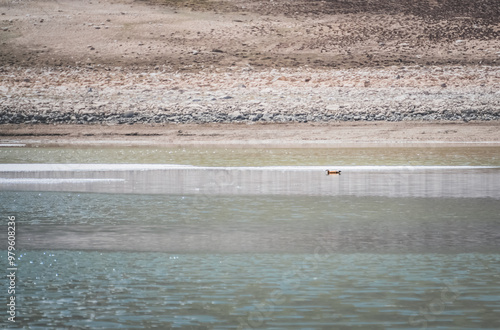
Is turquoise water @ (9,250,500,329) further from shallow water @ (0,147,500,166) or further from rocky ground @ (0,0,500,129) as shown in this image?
rocky ground @ (0,0,500,129)

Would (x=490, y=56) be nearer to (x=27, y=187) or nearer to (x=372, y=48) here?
(x=372, y=48)

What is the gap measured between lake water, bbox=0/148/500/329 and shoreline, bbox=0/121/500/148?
27.5 ft

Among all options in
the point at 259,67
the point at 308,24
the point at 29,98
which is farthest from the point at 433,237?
the point at 308,24

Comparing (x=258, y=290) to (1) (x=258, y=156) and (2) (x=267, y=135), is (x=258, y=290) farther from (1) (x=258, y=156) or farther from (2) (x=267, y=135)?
(2) (x=267, y=135)

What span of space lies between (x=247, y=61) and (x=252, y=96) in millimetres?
7236

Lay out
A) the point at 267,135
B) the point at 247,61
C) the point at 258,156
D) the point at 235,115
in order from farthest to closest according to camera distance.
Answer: the point at 247,61 < the point at 235,115 < the point at 267,135 < the point at 258,156

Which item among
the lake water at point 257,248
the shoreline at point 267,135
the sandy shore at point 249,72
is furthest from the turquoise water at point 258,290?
the sandy shore at point 249,72

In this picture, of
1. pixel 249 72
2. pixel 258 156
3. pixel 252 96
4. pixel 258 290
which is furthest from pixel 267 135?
pixel 258 290

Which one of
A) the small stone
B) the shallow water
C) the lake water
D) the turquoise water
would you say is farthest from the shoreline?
the turquoise water

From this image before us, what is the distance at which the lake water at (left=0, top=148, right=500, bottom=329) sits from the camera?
784cm

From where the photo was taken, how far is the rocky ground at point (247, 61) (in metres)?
32.7

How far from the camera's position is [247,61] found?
41.1 metres

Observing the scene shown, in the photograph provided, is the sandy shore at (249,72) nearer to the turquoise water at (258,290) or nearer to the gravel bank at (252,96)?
the gravel bank at (252,96)

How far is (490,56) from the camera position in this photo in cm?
4088
